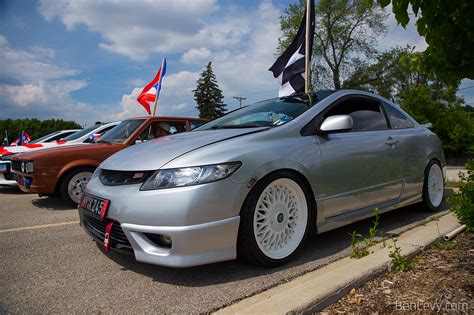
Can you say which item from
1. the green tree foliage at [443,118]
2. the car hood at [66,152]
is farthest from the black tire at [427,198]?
the green tree foliage at [443,118]

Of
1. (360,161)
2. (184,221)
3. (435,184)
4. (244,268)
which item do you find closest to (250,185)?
(184,221)

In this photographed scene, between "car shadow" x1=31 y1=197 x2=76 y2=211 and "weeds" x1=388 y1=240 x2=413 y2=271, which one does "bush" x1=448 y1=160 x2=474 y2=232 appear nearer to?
"weeds" x1=388 y1=240 x2=413 y2=271

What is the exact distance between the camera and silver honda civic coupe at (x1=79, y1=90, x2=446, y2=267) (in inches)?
98.5

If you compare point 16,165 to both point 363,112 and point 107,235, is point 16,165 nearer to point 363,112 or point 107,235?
point 107,235

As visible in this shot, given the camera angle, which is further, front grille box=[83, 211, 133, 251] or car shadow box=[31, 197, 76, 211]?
car shadow box=[31, 197, 76, 211]

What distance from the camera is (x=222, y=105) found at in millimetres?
52969

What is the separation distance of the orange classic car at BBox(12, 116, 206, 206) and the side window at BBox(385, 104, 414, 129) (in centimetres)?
397

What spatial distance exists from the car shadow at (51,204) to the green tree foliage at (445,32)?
518 cm

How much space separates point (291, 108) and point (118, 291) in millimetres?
2208

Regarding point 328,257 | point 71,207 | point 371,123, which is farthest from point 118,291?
point 71,207

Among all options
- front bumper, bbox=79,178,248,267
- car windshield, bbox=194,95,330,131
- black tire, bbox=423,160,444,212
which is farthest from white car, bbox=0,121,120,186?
black tire, bbox=423,160,444,212

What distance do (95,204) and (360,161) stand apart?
241 centimetres

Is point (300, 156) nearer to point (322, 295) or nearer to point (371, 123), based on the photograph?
point (322, 295)

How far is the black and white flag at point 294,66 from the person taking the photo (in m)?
7.40
